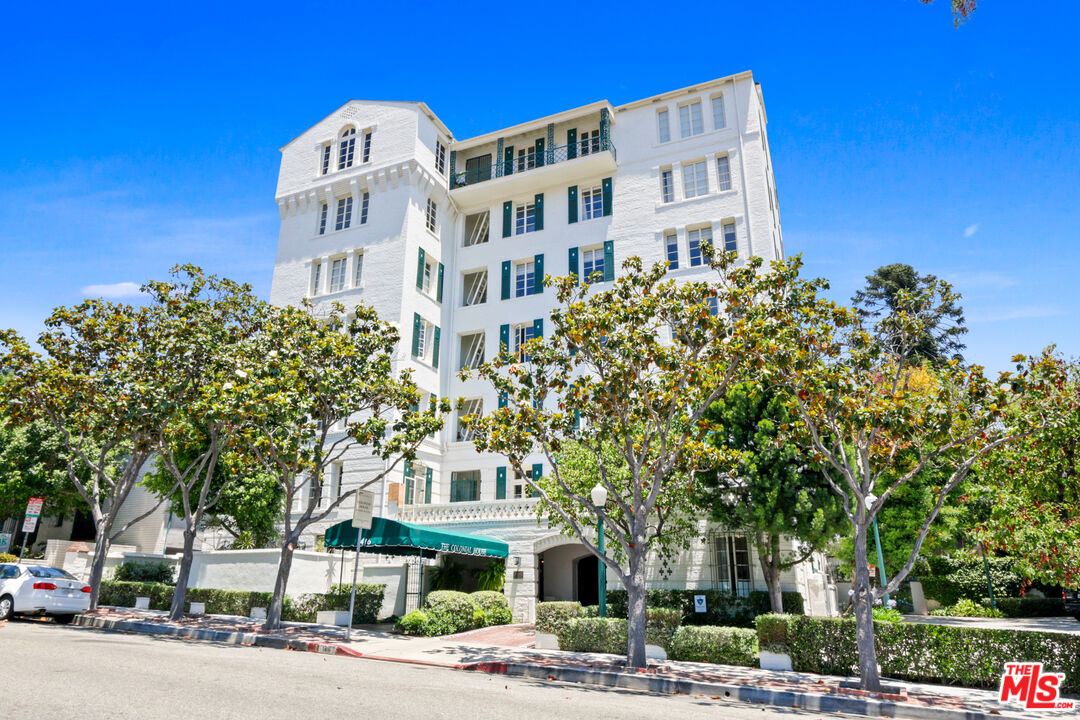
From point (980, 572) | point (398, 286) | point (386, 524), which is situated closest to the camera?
point (386, 524)

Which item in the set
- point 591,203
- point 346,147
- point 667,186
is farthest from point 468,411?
point 346,147

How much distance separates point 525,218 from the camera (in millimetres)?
34531

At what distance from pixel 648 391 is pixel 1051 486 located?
920 centimetres

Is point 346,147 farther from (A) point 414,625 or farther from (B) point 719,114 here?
(A) point 414,625

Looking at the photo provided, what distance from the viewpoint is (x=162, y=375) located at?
20.6m

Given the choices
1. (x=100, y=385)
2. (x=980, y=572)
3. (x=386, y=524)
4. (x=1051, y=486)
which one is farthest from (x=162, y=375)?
(x=980, y=572)

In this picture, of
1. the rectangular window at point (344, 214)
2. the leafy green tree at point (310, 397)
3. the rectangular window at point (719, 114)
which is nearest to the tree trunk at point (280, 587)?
the leafy green tree at point (310, 397)

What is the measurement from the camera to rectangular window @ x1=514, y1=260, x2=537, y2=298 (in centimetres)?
3272

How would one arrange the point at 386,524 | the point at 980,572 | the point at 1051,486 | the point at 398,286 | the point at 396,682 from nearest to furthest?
the point at 396,682 < the point at 1051,486 < the point at 386,524 < the point at 398,286 < the point at 980,572

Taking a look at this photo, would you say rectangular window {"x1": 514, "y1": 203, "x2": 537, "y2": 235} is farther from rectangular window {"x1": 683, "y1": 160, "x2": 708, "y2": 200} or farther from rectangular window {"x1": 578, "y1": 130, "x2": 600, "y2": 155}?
rectangular window {"x1": 683, "y1": 160, "x2": 708, "y2": 200}

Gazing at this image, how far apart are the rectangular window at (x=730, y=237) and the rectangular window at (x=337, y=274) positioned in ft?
59.6

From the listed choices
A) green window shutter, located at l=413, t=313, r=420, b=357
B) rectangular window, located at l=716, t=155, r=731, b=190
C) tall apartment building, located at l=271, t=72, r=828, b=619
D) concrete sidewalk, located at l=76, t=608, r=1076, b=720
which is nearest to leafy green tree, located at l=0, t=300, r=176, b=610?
concrete sidewalk, located at l=76, t=608, r=1076, b=720

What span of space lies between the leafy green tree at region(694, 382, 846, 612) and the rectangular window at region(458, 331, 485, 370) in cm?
1506

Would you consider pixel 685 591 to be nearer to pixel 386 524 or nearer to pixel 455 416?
pixel 386 524
